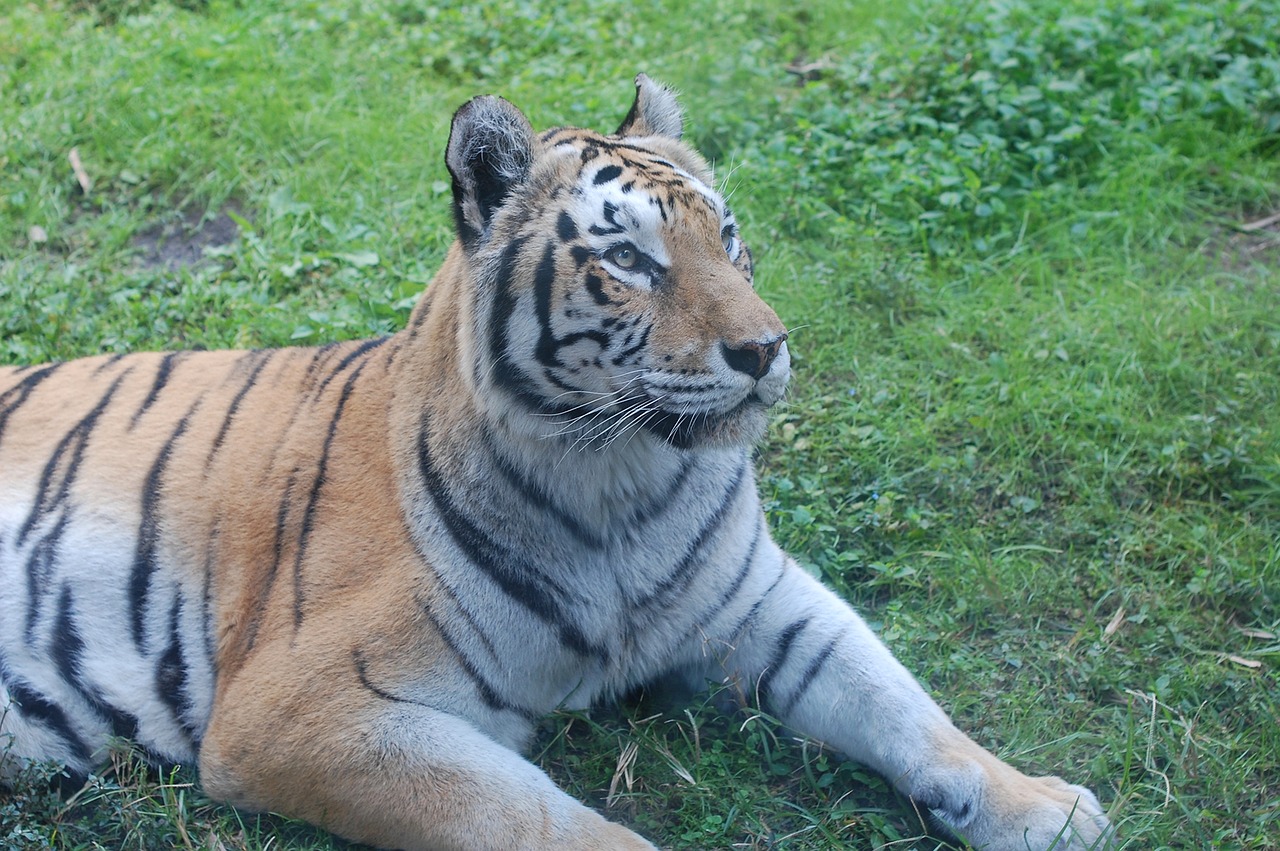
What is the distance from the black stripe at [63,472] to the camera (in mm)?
2967

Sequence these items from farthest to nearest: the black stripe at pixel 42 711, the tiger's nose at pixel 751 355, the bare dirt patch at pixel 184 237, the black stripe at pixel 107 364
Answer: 1. the bare dirt patch at pixel 184 237
2. the black stripe at pixel 107 364
3. the black stripe at pixel 42 711
4. the tiger's nose at pixel 751 355

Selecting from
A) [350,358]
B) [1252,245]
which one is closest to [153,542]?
[350,358]

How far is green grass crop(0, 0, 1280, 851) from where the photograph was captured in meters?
2.77

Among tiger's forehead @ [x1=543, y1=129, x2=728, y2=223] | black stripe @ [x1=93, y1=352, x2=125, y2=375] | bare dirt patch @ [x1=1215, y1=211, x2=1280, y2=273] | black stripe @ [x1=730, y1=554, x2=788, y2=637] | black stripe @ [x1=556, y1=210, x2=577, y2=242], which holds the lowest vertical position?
black stripe @ [x1=730, y1=554, x2=788, y2=637]

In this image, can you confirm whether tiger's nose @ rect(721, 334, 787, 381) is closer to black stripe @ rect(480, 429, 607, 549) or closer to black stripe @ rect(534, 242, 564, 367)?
black stripe @ rect(534, 242, 564, 367)

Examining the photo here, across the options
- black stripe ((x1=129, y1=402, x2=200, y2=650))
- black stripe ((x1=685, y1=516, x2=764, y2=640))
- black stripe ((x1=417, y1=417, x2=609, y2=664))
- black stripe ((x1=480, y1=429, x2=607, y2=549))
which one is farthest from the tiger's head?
black stripe ((x1=129, y1=402, x2=200, y2=650))

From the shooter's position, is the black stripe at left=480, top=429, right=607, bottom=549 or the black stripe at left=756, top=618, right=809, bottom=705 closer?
the black stripe at left=480, top=429, right=607, bottom=549

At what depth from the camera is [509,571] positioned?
2605mm

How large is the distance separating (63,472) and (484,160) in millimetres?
1357

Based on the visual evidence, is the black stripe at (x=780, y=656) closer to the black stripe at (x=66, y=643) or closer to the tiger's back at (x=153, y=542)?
the tiger's back at (x=153, y=542)

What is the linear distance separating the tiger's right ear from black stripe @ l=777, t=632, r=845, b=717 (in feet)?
3.94

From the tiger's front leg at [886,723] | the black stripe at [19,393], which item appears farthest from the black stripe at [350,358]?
the tiger's front leg at [886,723]

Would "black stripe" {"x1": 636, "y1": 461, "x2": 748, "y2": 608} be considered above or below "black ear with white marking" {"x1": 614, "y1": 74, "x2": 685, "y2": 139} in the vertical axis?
below

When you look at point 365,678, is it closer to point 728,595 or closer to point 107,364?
point 728,595
